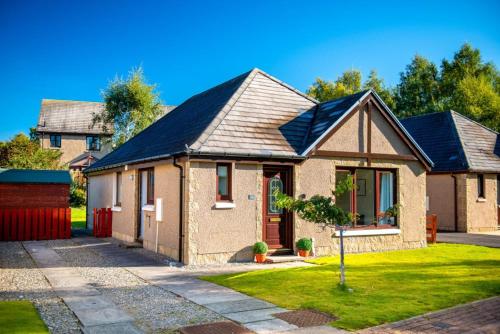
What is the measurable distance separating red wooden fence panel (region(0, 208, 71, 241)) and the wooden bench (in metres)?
15.9

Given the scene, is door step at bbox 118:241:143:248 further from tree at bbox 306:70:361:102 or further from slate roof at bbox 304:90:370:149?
tree at bbox 306:70:361:102

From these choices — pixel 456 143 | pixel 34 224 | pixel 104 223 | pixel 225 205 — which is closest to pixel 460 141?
pixel 456 143

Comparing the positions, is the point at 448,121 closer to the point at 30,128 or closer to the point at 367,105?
the point at 367,105

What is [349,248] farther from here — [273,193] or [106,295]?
[106,295]

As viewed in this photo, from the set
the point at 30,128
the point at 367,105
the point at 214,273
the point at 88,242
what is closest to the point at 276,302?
the point at 214,273

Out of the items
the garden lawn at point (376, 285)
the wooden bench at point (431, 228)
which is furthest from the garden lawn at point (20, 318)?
the wooden bench at point (431, 228)

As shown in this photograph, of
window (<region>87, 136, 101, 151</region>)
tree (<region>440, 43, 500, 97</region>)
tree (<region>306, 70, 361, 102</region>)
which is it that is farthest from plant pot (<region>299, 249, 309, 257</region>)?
tree (<region>440, 43, 500, 97</region>)

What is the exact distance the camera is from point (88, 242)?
19.2m

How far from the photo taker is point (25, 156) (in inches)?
1453

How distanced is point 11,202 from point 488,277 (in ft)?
60.4

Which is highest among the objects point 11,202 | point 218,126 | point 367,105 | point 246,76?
point 246,76

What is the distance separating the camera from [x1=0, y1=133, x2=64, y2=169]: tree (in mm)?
35684

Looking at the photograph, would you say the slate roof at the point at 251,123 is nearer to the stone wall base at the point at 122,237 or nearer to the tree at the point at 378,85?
the stone wall base at the point at 122,237

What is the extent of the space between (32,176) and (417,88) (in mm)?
46060
